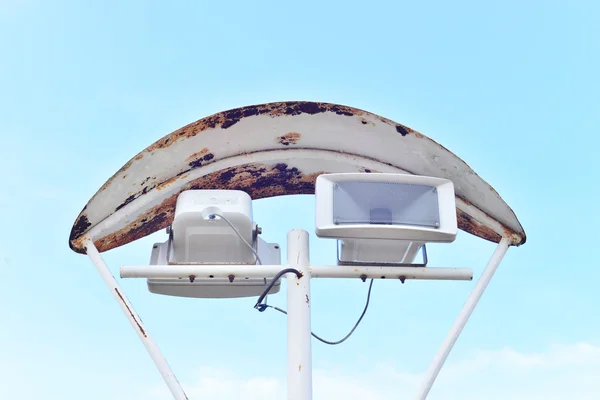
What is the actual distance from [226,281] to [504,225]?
2.99 ft

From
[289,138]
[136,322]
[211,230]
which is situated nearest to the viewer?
[136,322]

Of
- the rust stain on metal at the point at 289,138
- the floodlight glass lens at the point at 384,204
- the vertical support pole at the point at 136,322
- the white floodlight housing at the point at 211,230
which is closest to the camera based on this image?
the vertical support pole at the point at 136,322

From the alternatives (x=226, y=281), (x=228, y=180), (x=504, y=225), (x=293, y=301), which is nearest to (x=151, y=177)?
(x=228, y=180)

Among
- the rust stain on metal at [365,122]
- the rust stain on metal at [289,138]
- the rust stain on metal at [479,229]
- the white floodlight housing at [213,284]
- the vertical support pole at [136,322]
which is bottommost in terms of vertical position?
the vertical support pole at [136,322]

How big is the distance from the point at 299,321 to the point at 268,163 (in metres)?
0.56

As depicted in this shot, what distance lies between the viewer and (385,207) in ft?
7.00

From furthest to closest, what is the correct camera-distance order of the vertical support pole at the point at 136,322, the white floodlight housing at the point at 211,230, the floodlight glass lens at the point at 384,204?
1. the white floodlight housing at the point at 211,230
2. the floodlight glass lens at the point at 384,204
3. the vertical support pole at the point at 136,322

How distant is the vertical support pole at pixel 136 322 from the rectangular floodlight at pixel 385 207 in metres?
0.55

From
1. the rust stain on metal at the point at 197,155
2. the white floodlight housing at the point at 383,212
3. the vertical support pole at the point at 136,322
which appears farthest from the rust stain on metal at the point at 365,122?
the vertical support pole at the point at 136,322

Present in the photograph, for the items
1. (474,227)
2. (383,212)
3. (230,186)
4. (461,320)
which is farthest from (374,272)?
(230,186)

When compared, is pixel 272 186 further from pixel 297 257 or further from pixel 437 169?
pixel 437 169

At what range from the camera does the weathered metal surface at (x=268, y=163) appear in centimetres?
226

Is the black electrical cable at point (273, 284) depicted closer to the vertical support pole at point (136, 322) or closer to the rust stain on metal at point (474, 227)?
the vertical support pole at point (136, 322)

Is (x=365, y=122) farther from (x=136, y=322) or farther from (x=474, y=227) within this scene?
(x=136, y=322)
